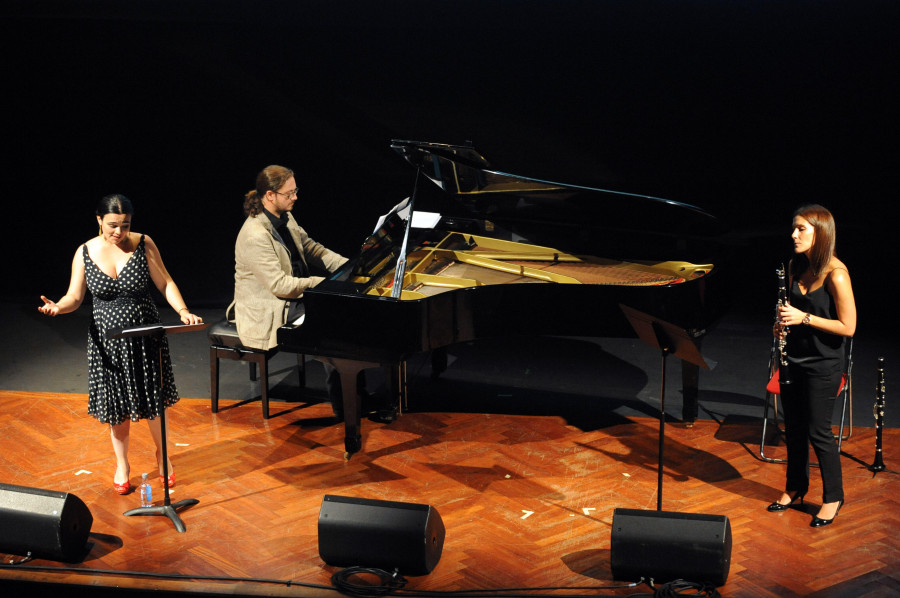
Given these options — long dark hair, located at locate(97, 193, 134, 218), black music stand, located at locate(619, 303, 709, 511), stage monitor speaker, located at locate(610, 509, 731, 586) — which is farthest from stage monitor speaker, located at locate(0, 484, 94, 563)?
black music stand, located at locate(619, 303, 709, 511)

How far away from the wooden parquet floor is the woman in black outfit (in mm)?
328

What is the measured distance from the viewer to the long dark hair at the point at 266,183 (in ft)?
15.2

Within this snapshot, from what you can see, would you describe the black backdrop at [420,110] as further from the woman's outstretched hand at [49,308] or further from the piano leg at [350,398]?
the woman's outstretched hand at [49,308]

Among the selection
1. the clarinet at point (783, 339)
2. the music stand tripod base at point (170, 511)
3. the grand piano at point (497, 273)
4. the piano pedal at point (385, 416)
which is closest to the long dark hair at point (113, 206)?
the grand piano at point (497, 273)

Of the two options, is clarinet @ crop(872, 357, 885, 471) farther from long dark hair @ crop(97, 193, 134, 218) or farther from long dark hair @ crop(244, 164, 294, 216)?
long dark hair @ crop(97, 193, 134, 218)

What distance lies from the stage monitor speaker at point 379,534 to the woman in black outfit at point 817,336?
159 cm

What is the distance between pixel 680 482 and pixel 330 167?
14.3ft

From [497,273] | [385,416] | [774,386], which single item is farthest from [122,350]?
[774,386]

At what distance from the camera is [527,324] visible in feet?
14.7

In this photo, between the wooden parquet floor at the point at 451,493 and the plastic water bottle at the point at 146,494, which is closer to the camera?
the wooden parquet floor at the point at 451,493

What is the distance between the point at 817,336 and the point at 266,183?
2.74 meters

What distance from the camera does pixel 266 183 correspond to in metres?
4.65

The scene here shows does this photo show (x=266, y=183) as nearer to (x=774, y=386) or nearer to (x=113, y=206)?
(x=113, y=206)

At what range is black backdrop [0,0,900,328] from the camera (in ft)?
21.6
